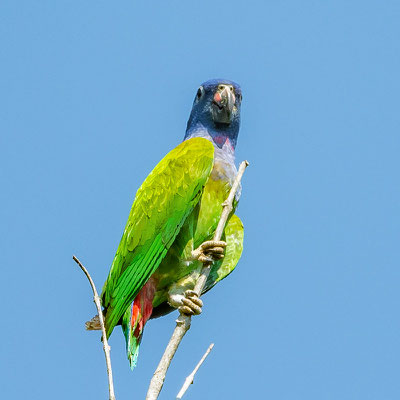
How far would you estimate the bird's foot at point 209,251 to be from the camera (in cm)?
580

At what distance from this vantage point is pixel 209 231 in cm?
623

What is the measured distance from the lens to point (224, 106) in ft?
22.9

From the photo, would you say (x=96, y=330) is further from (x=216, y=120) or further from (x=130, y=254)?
(x=216, y=120)

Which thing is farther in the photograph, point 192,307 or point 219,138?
point 219,138

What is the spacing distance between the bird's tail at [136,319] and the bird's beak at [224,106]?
173 centimetres

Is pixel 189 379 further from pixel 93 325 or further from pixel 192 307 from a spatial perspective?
pixel 93 325

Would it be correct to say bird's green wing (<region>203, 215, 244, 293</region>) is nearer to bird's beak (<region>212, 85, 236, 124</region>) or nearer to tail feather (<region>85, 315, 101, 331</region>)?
bird's beak (<region>212, 85, 236, 124</region>)

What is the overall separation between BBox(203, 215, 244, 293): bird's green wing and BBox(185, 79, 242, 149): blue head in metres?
0.81

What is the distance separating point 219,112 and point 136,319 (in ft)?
6.95

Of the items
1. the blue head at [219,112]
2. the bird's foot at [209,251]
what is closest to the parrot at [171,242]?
the bird's foot at [209,251]

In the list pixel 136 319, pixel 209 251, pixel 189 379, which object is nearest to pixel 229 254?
pixel 209 251

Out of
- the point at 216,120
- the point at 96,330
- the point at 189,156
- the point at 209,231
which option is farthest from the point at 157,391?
the point at 216,120

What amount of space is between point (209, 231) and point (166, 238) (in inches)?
15.8

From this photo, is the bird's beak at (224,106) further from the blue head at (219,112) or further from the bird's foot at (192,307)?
the bird's foot at (192,307)
